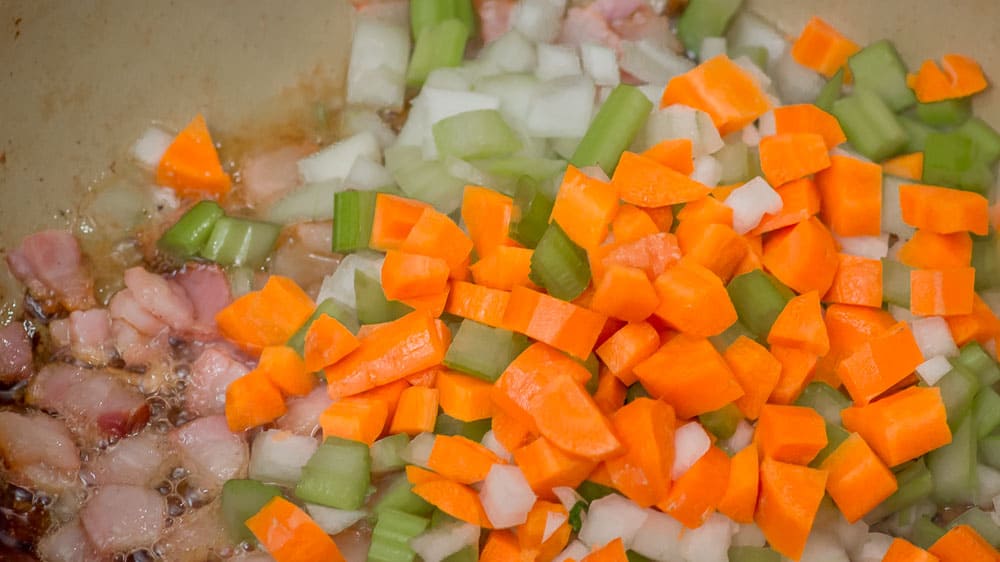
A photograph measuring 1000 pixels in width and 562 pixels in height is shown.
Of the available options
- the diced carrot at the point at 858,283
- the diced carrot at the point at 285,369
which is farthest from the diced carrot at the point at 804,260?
the diced carrot at the point at 285,369

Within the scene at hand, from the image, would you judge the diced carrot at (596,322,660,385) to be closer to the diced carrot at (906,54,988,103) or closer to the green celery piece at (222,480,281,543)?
the green celery piece at (222,480,281,543)

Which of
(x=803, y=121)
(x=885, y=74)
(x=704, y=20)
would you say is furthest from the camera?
(x=704, y=20)

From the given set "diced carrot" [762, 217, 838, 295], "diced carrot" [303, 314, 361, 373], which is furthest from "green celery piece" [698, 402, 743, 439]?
"diced carrot" [303, 314, 361, 373]

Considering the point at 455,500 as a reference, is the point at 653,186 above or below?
above

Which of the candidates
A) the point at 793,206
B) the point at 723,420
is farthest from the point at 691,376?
the point at 793,206

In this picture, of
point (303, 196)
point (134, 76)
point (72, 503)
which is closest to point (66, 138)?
point (134, 76)

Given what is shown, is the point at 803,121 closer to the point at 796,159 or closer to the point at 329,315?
the point at 796,159
